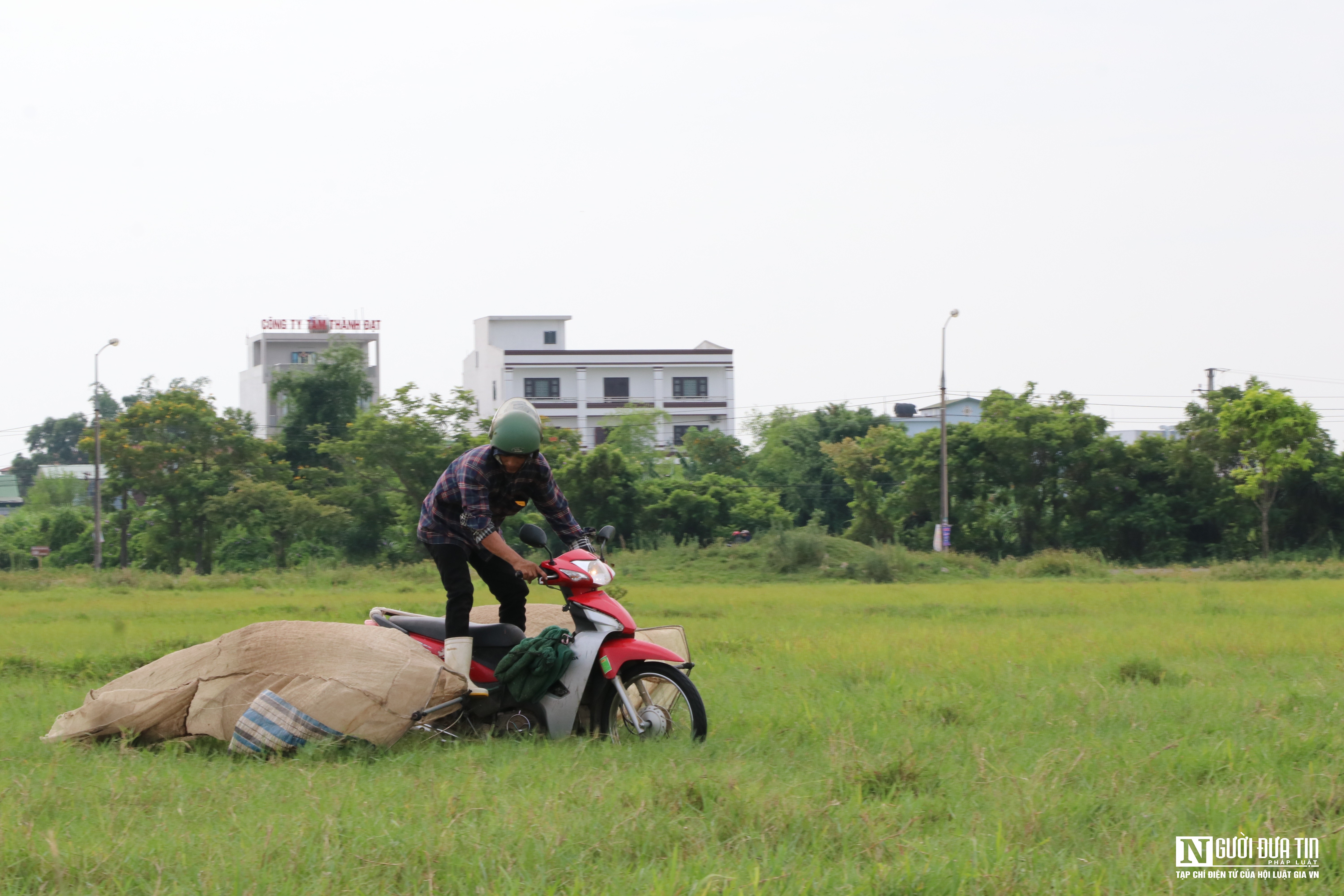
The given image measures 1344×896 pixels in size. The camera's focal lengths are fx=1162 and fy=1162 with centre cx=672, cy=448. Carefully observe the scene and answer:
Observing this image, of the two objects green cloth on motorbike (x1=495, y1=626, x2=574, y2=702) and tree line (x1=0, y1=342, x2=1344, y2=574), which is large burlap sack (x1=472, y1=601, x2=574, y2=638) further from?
tree line (x1=0, y1=342, x2=1344, y2=574)

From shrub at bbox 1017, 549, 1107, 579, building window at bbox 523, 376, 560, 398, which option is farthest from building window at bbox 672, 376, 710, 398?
shrub at bbox 1017, 549, 1107, 579

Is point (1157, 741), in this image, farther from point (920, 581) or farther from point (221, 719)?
point (920, 581)

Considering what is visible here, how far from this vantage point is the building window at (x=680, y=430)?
72.6 meters

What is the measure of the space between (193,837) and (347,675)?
1664mm

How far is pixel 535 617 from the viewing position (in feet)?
22.9

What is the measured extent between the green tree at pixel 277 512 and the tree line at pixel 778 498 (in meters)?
0.06

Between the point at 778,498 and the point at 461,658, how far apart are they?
1431 inches

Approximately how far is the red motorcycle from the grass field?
0.73 feet

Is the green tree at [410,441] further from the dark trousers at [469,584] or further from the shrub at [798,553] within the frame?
the dark trousers at [469,584]

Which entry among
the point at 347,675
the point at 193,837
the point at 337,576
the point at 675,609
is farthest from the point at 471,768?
the point at 337,576

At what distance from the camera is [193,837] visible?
3.88m

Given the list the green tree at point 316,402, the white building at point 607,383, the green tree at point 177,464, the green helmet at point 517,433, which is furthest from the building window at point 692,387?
the green helmet at point 517,433

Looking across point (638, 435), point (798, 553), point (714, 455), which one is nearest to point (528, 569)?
point (798, 553)

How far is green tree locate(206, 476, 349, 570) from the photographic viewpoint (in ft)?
120
